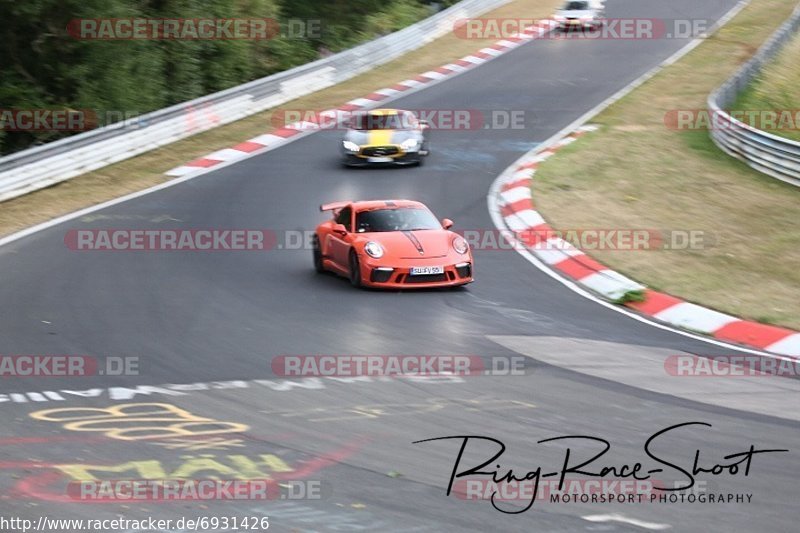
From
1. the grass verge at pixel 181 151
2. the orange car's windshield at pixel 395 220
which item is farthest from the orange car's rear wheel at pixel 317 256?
the grass verge at pixel 181 151

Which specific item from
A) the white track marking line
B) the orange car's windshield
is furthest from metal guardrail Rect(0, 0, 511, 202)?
the white track marking line

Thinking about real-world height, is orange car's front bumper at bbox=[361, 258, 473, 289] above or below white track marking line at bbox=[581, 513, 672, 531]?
below

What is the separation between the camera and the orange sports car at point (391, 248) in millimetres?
14859

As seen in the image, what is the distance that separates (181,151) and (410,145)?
17.8 feet

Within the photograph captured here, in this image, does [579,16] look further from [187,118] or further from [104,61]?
[104,61]

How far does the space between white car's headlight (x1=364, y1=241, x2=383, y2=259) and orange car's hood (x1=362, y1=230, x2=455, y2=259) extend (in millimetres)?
72

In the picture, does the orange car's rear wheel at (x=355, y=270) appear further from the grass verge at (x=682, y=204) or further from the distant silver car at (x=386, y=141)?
the distant silver car at (x=386, y=141)

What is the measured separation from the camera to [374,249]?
15.1 meters

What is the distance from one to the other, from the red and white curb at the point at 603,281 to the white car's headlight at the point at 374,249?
255 cm

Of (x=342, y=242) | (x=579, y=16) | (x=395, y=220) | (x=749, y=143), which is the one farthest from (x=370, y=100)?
(x=342, y=242)

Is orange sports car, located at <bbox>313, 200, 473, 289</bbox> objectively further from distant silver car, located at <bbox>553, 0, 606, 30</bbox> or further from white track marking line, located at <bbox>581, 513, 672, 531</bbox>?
distant silver car, located at <bbox>553, 0, 606, 30</bbox>

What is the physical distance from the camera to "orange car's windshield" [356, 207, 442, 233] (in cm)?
1584

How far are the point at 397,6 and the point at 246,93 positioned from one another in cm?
1474

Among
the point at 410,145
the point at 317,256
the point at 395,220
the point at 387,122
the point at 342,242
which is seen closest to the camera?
the point at 342,242
